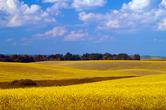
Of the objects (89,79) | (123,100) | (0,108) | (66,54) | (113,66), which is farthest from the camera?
(66,54)

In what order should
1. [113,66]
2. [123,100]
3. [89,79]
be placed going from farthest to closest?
[113,66] → [89,79] → [123,100]

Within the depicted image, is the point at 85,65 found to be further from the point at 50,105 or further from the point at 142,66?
the point at 50,105

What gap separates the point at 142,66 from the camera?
93000 mm

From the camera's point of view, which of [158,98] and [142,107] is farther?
[158,98]

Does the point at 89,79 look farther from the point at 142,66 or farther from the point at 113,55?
the point at 113,55

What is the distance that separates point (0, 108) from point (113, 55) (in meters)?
123

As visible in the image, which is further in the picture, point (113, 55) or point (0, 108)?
point (113, 55)

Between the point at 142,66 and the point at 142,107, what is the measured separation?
73459 millimetres

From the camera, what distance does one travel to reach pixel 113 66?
305ft

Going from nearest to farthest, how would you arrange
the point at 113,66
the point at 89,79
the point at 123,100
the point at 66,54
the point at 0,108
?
the point at 0,108 < the point at 123,100 < the point at 89,79 < the point at 113,66 < the point at 66,54

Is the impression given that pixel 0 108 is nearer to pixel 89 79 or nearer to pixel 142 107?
pixel 142 107

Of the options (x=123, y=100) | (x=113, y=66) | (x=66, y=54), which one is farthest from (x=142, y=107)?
(x=66, y=54)

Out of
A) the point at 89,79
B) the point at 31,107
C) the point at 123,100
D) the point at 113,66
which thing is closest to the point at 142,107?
the point at 123,100

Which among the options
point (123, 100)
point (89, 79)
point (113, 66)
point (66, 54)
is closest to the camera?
point (123, 100)
